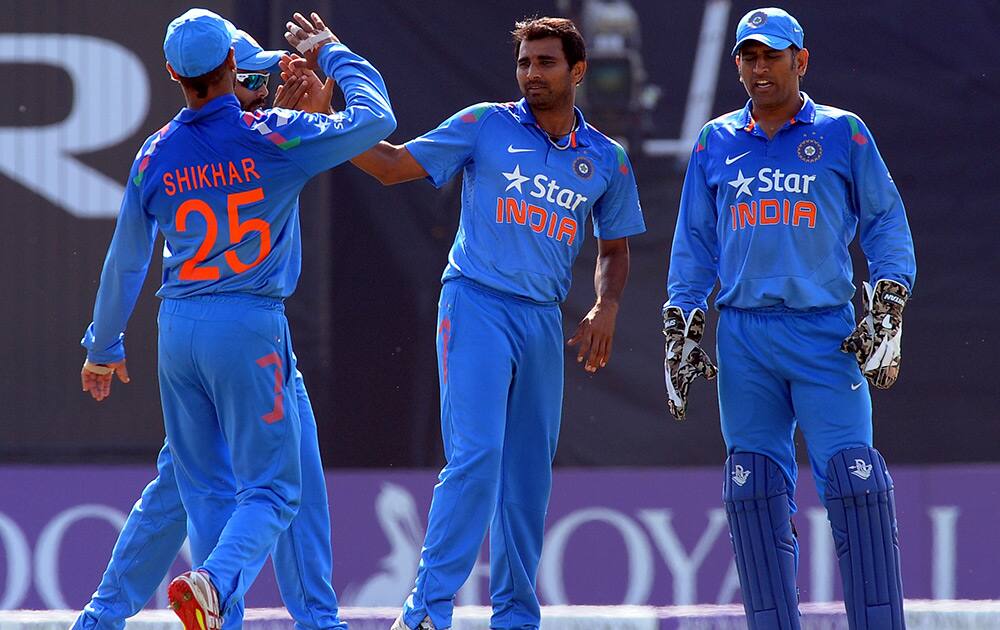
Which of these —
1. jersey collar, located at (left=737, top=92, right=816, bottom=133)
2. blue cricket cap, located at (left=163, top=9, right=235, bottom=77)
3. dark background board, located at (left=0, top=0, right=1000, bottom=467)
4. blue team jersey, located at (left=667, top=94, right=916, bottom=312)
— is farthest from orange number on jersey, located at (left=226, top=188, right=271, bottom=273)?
dark background board, located at (left=0, top=0, right=1000, bottom=467)

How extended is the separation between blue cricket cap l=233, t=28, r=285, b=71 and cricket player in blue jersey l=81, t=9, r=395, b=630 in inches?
6.5

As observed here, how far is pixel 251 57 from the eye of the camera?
4629mm

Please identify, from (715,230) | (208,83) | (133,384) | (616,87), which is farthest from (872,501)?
(133,384)

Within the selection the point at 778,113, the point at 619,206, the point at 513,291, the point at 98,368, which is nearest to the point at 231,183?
the point at 98,368

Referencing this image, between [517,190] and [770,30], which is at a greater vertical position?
[770,30]

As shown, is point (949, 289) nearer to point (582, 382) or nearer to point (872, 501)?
point (582, 382)

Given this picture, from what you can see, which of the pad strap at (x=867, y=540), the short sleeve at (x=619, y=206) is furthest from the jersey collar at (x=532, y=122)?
the pad strap at (x=867, y=540)

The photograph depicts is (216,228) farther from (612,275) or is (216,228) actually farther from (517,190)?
(612,275)

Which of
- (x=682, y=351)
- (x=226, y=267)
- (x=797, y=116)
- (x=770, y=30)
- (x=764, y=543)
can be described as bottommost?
(x=764, y=543)

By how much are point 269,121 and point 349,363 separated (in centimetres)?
226

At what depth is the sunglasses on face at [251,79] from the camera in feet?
15.3

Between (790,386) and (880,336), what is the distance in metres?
0.30

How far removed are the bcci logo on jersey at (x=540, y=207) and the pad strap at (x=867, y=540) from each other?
1.09 m

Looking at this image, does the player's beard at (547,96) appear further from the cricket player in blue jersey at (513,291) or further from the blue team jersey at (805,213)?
the blue team jersey at (805,213)
